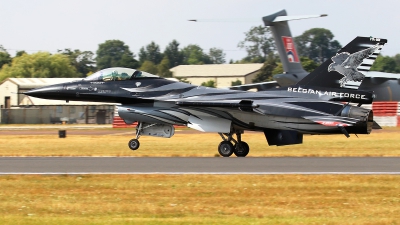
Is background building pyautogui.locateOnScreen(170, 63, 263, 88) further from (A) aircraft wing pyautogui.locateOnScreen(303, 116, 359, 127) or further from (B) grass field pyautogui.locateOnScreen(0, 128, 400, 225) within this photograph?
(B) grass field pyautogui.locateOnScreen(0, 128, 400, 225)

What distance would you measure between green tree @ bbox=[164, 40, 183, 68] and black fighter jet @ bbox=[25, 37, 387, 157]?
14090cm

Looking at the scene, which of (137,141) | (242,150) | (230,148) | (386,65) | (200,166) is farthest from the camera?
Result: (386,65)

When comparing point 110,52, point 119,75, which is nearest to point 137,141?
point 119,75

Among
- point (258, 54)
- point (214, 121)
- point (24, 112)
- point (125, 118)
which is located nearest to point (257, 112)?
point (214, 121)

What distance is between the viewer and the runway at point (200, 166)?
50.2ft

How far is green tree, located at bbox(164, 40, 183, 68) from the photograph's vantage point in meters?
163

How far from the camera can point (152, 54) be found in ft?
525

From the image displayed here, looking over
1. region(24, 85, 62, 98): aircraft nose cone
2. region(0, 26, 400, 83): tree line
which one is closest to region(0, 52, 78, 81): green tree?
region(0, 26, 400, 83): tree line

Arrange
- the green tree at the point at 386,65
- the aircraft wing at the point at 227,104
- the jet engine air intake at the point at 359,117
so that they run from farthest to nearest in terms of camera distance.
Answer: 1. the green tree at the point at 386,65
2. the aircraft wing at the point at 227,104
3. the jet engine air intake at the point at 359,117

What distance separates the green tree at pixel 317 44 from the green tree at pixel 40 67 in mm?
77893

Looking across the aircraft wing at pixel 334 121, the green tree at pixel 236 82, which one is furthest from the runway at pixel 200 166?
the green tree at pixel 236 82

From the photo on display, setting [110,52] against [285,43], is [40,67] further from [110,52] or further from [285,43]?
[285,43]

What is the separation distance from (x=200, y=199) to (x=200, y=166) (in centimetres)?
517

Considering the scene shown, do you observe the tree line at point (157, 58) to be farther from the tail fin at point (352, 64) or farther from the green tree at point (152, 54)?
the tail fin at point (352, 64)
